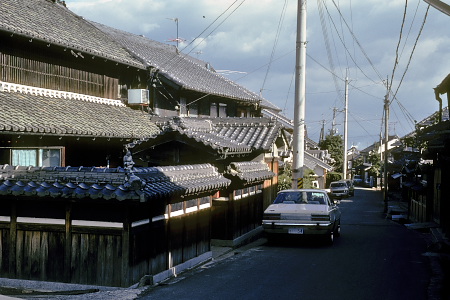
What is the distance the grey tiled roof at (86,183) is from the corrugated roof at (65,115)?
3.21 m

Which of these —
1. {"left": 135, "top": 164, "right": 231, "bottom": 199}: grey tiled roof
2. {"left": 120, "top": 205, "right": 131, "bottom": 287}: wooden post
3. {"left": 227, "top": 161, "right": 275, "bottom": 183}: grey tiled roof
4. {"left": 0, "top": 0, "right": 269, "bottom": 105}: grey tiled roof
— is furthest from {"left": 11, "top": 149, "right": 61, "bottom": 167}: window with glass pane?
{"left": 120, "top": 205, "right": 131, "bottom": 287}: wooden post

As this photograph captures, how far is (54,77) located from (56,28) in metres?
2.34

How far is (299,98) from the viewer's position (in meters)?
18.9

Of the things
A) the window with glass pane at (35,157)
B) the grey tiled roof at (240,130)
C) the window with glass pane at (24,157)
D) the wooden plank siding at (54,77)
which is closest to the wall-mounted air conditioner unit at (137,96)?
the wooden plank siding at (54,77)

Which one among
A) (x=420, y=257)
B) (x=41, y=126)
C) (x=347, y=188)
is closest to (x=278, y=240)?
(x=420, y=257)

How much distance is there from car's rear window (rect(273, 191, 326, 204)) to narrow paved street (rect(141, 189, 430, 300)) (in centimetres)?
146

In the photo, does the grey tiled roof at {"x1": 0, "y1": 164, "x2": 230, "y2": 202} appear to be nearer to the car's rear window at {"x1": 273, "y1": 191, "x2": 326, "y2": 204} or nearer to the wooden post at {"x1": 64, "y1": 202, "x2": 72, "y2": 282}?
the wooden post at {"x1": 64, "y1": 202, "x2": 72, "y2": 282}

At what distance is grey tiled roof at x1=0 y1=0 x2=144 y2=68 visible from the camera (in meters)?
16.4

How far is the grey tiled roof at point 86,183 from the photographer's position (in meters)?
9.35

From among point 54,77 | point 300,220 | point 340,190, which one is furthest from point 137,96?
point 340,190

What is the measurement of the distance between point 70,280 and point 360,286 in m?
6.05

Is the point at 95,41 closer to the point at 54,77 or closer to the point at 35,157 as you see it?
the point at 54,77

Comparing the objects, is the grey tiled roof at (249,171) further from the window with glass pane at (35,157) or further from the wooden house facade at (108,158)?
the window with glass pane at (35,157)

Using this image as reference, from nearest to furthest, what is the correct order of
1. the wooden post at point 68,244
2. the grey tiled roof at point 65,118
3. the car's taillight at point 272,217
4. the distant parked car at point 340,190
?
the wooden post at point 68,244, the grey tiled roof at point 65,118, the car's taillight at point 272,217, the distant parked car at point 340,190
